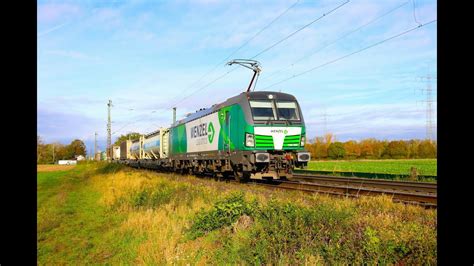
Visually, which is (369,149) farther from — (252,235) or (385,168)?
(252,235)

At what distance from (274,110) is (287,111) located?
59 cm

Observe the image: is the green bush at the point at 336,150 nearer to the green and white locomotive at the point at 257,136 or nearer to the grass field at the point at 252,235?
the green and white locomotive at the point at 257,136

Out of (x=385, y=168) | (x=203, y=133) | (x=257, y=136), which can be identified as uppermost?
(x=203, y=133)

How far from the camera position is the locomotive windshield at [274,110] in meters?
15.8

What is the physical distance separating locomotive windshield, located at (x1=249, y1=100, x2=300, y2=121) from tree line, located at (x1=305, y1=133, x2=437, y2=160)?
49.2m

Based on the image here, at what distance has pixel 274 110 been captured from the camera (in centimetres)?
1612

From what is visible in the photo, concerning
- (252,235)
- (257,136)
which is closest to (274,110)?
(257,136)

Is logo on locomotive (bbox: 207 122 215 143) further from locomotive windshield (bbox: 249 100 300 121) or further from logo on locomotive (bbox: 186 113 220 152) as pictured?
locomotive windshield (bbox: 249 100 300 121)

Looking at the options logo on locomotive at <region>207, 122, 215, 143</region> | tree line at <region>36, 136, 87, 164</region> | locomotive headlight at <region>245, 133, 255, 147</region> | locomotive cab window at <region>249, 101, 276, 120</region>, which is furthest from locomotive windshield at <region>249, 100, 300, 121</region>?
tree line at <region>36, 136, 87, 164</region>

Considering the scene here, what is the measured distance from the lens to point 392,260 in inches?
212

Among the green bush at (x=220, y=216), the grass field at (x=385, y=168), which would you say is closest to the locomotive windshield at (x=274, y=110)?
the green bush at (x=220, y=216)
